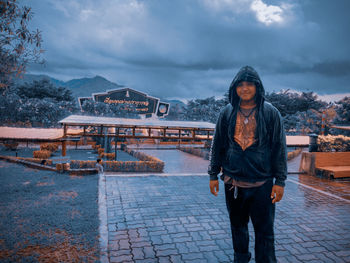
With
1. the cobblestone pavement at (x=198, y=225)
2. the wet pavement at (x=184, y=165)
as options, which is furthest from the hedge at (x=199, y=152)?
the cobblestone pavement at (x=198, y=225)

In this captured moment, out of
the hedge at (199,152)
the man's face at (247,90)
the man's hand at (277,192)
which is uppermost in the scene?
the man's face at (247,90)

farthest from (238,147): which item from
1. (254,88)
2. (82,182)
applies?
(82,182)

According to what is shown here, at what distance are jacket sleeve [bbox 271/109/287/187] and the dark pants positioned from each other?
12 centimetres

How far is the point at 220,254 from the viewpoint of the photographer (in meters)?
3.47

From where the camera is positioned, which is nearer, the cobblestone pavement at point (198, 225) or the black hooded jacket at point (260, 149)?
the black hooded jacket at point (260, 149)

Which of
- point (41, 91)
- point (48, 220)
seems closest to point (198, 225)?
point (48, 220)

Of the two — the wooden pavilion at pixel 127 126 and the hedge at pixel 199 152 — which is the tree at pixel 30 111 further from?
the hedge at pixel 199 152

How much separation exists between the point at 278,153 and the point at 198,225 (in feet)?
8.58

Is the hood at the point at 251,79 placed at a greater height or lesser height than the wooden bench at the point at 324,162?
greater

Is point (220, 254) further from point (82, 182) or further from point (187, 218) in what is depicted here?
point (82, 182)

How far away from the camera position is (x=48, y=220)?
4.34 metres

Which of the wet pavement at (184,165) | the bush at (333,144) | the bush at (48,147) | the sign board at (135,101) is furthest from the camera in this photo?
the sign board at (135,101)

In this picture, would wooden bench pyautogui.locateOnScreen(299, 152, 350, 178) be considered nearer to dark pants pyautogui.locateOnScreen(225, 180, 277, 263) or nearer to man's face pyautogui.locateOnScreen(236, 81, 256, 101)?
dark pants pyautogui.locateOnScreen(225, 180, 277, 263)

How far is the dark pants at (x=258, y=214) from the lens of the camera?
8.01ft
